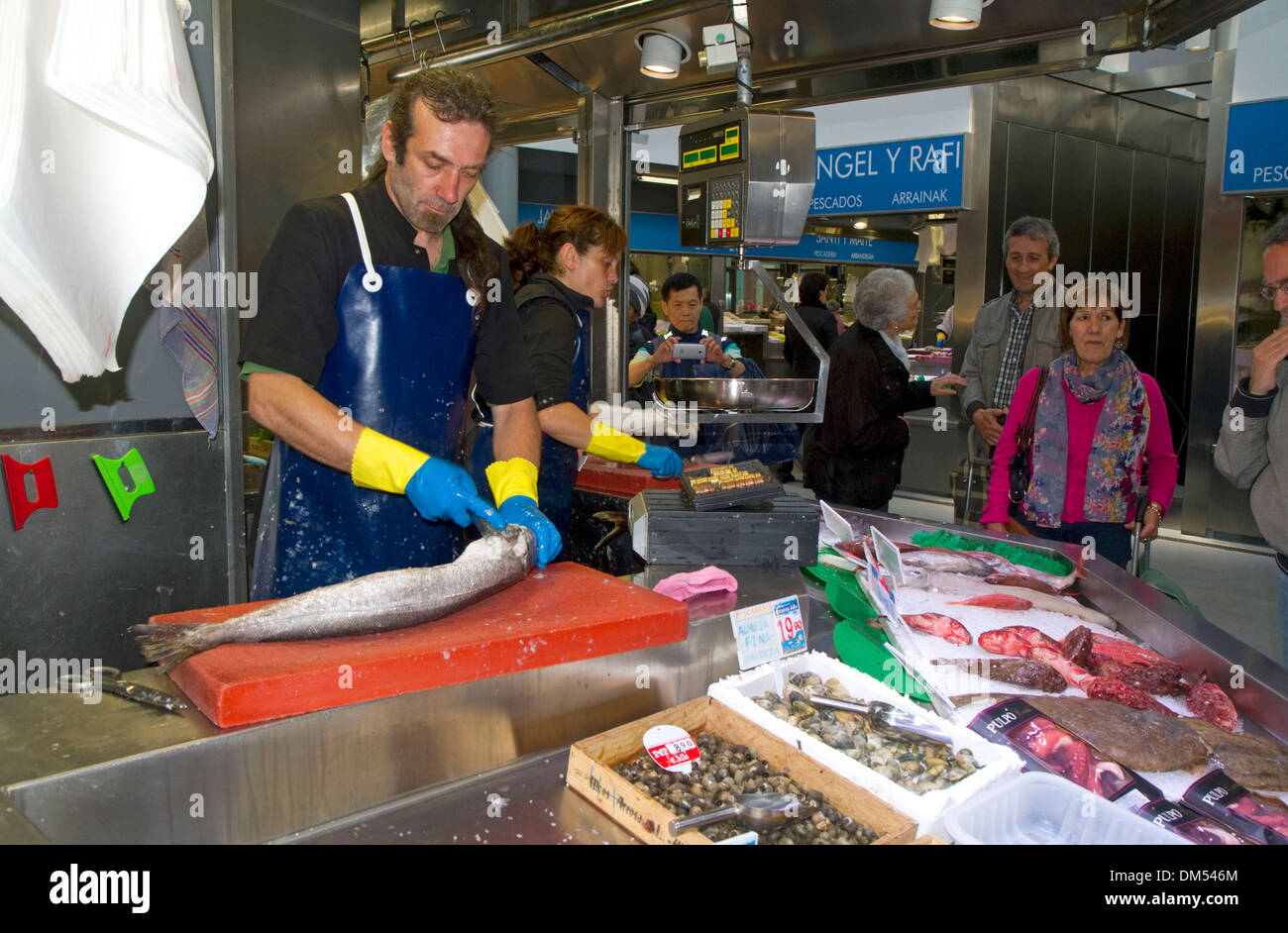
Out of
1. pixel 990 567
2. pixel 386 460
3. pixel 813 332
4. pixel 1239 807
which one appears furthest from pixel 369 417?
pixel 813 332

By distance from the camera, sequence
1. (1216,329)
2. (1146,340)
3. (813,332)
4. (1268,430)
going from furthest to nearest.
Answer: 1. (1146,340)
2. (813,332)
3. (1216,329)
4. (1268,430)

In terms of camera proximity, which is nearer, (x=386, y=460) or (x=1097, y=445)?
(x=386, y=460)

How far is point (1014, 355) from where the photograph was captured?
5.09m

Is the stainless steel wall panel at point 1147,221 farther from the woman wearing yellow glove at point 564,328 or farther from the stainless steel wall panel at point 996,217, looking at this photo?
the woman wearing yellow glove at point 564,328

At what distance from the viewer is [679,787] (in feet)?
4.81

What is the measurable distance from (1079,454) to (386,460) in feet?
9.04

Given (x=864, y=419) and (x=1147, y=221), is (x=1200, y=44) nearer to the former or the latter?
(x=1147, y=221)

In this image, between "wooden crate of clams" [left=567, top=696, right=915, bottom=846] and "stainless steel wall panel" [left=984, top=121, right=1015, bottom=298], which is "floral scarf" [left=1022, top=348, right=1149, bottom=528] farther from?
"stainless steel wall panel" [left=984, top=121, right=1015, bottom=298]

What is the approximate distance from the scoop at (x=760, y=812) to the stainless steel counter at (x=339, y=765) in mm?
167

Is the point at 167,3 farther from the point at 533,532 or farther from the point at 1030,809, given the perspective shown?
the point at 1030,809

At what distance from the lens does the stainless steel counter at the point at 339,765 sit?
1.29 m

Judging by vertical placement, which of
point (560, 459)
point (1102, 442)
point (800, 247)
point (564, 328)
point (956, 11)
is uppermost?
point (800, 247)

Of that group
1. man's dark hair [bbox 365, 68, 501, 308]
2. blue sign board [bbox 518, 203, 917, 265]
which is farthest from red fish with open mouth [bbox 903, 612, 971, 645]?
blue sign board [bbox 518, 203, 917, 265]

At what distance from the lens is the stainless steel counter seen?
4.24 ft
